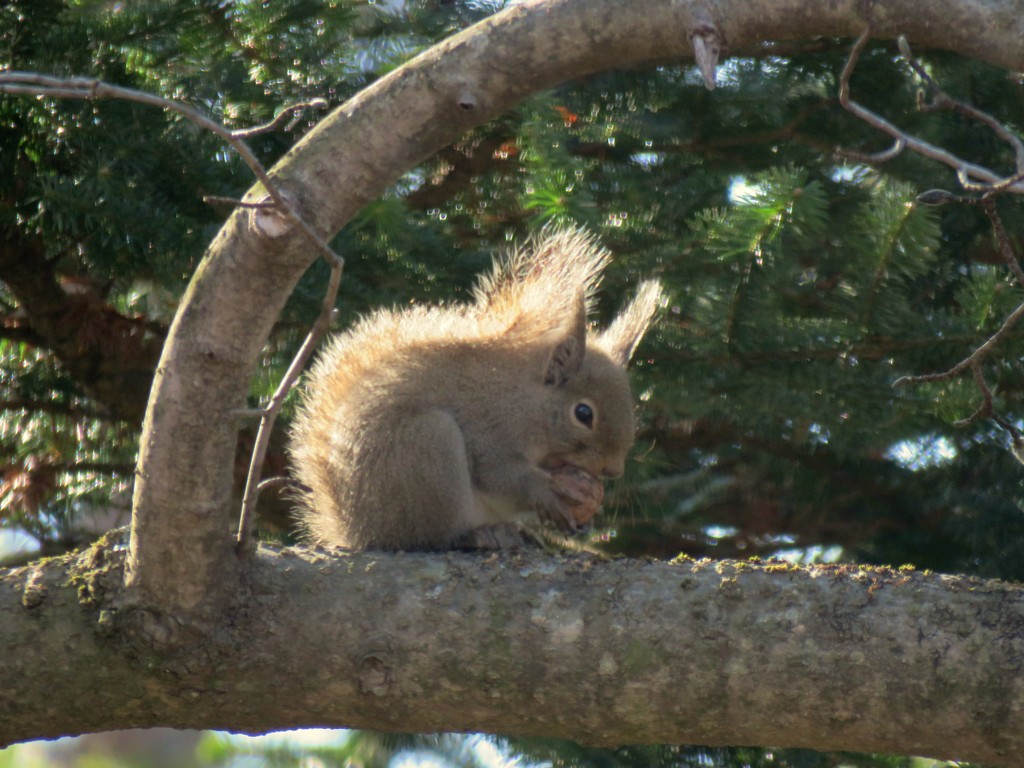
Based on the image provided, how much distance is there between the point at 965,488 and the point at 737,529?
2.00 feet

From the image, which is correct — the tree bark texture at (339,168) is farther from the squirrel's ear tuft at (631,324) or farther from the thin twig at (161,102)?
the squirrel's ear tuft at (631,324)

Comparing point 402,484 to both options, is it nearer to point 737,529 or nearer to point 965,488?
point 737,529

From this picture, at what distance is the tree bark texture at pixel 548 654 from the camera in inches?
65.4

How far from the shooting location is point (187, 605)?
182 centimetres

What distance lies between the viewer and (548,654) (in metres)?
1.76

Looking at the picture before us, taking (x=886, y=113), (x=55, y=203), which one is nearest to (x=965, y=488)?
(x=886, y=113)

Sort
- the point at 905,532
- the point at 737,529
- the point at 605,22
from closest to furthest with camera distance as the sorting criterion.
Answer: the point at 605,22
the point at 905,532
the point at 737,529

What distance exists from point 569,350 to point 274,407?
4.37 feet

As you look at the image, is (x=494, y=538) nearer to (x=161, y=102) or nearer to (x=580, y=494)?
(x=580, y=494)

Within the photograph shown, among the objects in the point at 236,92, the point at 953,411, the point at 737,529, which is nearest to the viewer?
the point at 953,411

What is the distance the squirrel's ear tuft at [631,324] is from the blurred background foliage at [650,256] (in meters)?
0.04

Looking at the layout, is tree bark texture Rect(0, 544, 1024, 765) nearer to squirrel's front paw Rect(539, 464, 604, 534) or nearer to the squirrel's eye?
squirrel's front paw Rect(539, 464, 604, 534)

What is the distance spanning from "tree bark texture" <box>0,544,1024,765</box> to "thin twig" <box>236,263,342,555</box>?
0.30 ft

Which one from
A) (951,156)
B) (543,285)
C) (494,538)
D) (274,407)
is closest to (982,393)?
(951,156)
